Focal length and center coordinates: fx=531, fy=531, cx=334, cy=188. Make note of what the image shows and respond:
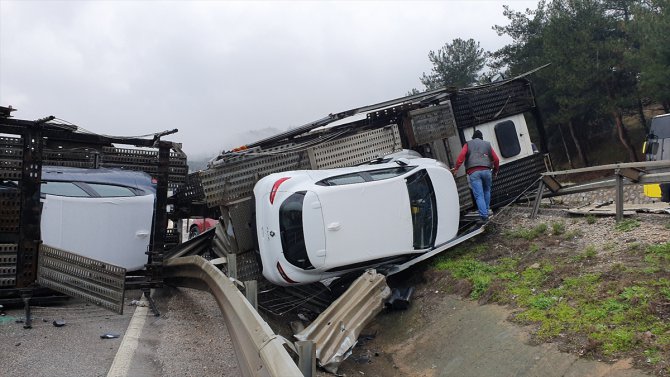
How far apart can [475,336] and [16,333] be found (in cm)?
468

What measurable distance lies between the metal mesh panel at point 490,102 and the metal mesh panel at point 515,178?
100 cm

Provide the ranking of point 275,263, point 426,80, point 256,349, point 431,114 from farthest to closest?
point 426,80, point 431,114, point 275,263, point 256,349

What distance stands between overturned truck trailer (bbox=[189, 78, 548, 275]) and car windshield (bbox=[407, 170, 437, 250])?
1.52 meters

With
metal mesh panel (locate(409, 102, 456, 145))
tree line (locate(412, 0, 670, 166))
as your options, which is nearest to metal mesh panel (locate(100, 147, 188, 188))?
metal mesh panel (locate(409, 102, 456, 145))

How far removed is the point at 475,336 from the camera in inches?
222

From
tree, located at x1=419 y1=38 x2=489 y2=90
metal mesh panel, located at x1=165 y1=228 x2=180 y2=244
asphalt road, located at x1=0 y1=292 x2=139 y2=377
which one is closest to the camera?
asphalt road, located at x1=0 y1=292 x2=139 y2=377

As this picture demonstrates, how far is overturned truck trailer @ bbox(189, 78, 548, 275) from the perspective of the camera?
25.5 ft

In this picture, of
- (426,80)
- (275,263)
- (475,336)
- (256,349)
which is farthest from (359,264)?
(426,80)

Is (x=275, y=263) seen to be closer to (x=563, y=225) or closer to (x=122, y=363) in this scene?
(x=122, y=363)

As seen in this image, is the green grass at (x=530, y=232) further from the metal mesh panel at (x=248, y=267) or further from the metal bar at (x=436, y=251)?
the metal mesh panel at (x=248, y=267)

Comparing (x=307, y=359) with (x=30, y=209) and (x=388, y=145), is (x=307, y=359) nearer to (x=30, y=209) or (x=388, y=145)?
(x=30, y=209)

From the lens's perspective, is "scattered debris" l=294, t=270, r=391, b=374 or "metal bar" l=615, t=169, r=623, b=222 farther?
"metal bar" l=615, t=169, r=623, b=222

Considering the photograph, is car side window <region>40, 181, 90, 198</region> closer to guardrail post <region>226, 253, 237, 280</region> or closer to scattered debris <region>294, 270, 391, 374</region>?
guardrail post <region>226, 253, 237, 280</region>

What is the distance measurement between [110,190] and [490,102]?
A: 7.10 metres
